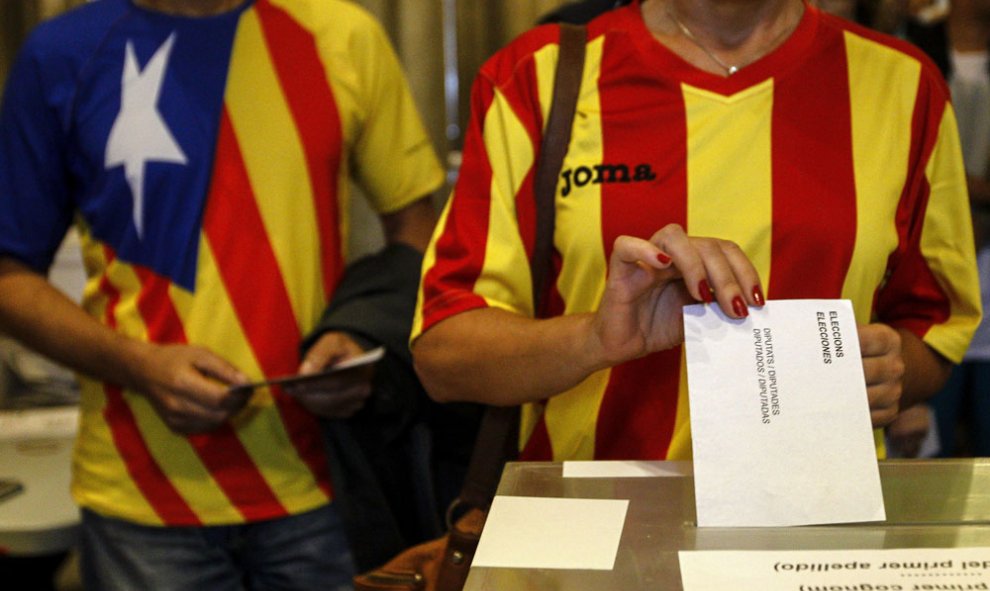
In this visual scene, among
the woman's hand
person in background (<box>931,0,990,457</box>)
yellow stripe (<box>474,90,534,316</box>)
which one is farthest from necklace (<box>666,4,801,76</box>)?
person in background (<box>931,0,990,457</box>)

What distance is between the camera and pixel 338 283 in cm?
178

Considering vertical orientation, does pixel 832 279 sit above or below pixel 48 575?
above

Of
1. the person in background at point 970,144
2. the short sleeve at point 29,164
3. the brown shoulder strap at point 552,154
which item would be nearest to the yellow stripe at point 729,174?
the brown shoulder strap at point 552,154

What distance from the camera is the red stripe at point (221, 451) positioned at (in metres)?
1.68

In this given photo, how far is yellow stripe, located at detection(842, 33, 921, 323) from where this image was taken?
3.96 feet

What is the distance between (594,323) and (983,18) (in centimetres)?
199

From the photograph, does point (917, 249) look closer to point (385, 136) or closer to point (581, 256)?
point (581, 256)

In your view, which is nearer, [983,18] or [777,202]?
[777,202]

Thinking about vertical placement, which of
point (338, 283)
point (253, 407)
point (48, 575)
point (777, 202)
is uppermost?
point (777, 202)

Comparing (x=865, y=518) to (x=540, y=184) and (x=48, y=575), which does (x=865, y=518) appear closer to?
(x=540, y=184)

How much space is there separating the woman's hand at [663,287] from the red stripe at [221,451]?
797 mm

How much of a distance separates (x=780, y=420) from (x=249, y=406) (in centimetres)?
101

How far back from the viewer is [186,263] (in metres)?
1.67

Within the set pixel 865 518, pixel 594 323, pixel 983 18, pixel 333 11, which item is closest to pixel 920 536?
pixel 865 518
